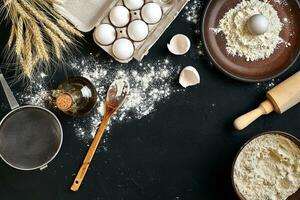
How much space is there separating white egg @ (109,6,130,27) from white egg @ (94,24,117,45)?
2cm

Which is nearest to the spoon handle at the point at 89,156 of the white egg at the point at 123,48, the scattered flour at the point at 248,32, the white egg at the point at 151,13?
the white egg at the point at 123,48

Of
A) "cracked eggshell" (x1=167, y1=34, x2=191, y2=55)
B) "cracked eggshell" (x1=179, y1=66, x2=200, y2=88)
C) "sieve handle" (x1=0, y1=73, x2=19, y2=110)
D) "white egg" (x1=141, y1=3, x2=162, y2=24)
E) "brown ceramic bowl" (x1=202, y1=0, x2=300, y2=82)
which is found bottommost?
"sieve handle" (x1=0, y1=73, x2=19, y2=110)

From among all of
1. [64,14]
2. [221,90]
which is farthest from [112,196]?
[64,14]

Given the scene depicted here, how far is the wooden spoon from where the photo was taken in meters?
1.57

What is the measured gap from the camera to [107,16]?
1536mm

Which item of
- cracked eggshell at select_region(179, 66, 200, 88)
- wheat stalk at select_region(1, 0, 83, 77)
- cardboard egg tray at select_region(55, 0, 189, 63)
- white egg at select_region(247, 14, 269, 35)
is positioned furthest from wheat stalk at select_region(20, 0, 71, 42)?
white egg at select_region(247, 14, 269, 35)

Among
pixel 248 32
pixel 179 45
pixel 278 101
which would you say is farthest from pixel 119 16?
pixel 278 101

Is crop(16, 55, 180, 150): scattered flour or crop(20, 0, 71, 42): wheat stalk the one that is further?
crop(16, 55, 180, 150): scattered flour

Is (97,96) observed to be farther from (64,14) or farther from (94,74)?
(64,14)

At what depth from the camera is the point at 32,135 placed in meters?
1.54

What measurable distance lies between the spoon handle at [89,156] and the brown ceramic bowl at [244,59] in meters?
0.39

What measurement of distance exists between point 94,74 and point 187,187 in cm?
46

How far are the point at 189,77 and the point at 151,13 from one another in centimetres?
23

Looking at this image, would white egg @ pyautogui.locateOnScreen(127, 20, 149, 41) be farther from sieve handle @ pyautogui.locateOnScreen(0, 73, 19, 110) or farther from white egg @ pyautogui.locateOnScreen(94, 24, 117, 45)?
sieve handle @ pyautogui.locateOnScreen(0, 73, 19, 110)
